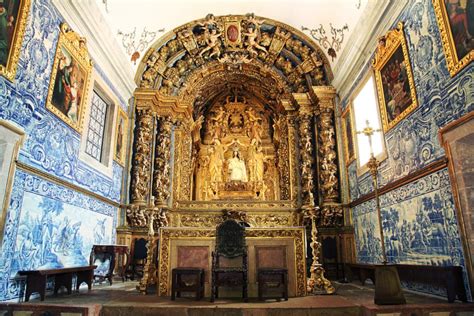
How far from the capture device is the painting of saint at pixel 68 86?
23.2 ft

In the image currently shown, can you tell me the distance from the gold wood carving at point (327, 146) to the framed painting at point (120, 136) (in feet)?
20.5

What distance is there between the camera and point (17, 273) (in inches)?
218

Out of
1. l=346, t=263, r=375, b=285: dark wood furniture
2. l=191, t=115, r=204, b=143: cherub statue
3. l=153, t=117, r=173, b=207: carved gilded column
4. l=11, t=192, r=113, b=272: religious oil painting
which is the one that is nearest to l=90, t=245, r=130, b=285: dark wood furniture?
l=11, t=192, r=113, b=272: religious oil painting

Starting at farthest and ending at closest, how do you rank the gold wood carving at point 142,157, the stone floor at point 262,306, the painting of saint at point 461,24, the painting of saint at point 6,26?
the gold wood carving at point 142,157, the painting of saint at point 6,26, the painting of saint at point 461,24, the stone floor at point 262,306

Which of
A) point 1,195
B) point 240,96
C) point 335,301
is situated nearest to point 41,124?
point 1,195

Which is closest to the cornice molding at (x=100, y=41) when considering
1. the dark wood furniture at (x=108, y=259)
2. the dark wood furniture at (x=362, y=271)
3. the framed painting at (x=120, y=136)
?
the framed painting at (x=120, y=136)

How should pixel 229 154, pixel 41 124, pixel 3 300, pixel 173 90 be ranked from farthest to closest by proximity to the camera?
pixel 229 154
pixel 173 90
pixel 41 124
pixel 3 300

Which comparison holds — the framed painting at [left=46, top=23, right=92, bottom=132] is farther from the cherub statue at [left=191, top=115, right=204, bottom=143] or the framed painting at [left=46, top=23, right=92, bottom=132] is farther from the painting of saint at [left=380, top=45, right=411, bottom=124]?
the painting of saint at [left=380, top=45, right=411, bottom=124]

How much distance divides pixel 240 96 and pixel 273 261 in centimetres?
886

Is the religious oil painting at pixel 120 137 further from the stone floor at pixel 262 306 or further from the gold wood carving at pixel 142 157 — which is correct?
the stone floor at pixel 262 306

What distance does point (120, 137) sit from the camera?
10.4 m

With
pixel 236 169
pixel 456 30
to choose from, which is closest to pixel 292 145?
pixel 236 169

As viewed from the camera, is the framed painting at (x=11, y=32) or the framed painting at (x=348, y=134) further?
the framed painting at (x=348, y=134)

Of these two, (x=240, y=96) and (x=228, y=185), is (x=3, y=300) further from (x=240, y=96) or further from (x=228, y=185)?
(x=240, y=96)
